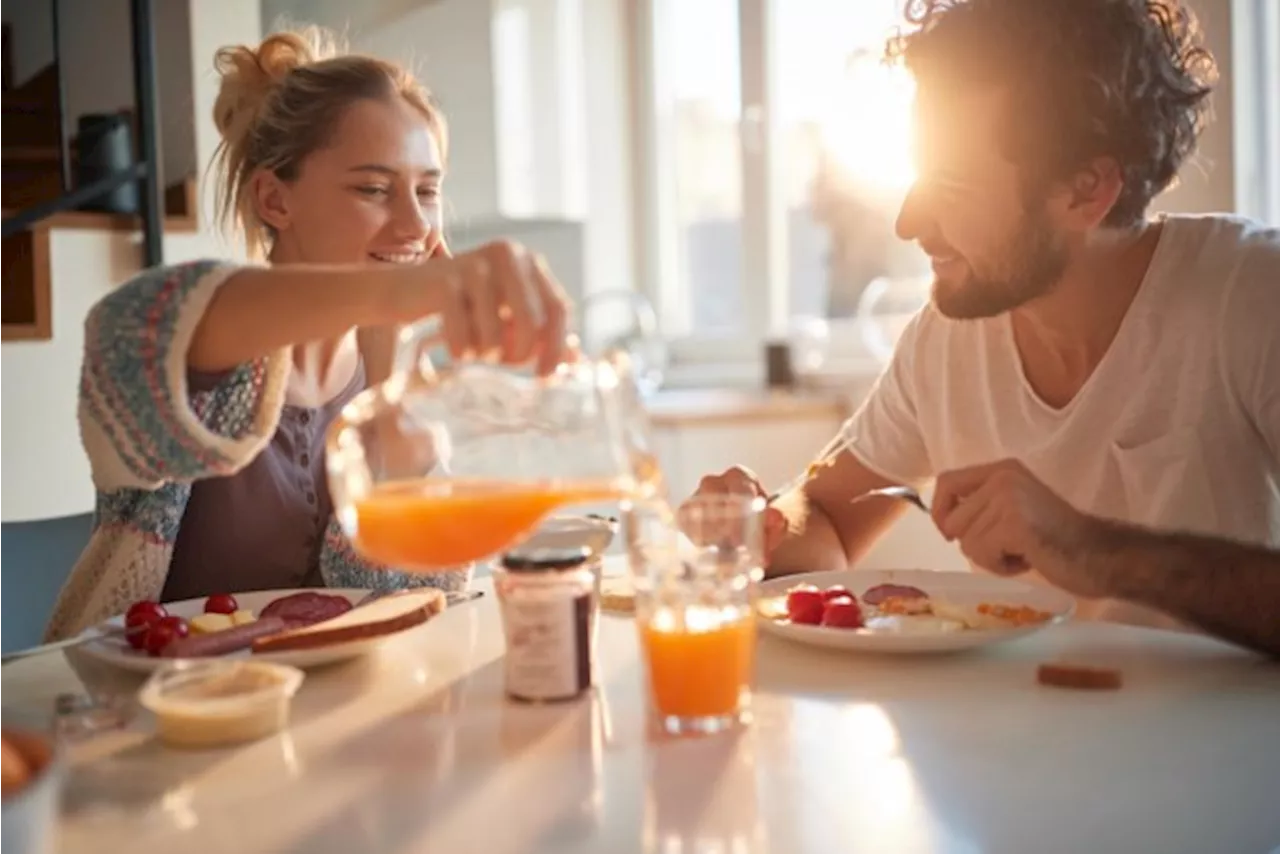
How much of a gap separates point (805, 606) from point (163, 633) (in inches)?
21.7

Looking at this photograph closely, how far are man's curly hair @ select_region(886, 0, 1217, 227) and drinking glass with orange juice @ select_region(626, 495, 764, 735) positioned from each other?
809 mm

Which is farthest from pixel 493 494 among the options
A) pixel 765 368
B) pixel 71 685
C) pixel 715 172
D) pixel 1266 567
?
pixel 715 172

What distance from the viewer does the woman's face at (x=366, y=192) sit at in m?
1.62

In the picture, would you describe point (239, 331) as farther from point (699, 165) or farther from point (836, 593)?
point (699, 165)

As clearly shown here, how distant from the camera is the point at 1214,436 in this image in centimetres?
143

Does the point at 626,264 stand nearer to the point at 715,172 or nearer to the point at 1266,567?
the point at 715,172

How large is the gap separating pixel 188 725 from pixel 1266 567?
2.95 feet

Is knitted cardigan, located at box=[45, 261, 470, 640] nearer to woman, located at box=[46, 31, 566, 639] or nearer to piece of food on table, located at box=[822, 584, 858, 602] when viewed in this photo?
woman, located at box=[46, 31, 566, 639]

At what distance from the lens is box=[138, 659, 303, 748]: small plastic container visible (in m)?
0.92

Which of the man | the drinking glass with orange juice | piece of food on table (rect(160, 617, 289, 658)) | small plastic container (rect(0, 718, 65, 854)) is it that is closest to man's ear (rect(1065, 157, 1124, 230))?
the man

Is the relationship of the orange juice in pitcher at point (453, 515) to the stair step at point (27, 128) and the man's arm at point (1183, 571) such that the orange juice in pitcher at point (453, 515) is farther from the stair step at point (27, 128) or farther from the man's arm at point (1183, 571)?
the stair step at point (27, 128)

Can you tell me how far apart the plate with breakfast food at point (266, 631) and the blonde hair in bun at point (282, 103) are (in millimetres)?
691

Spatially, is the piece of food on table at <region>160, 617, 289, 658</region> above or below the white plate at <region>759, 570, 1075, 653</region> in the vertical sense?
above

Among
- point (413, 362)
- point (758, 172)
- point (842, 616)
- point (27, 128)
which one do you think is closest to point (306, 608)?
point (413, 362)
